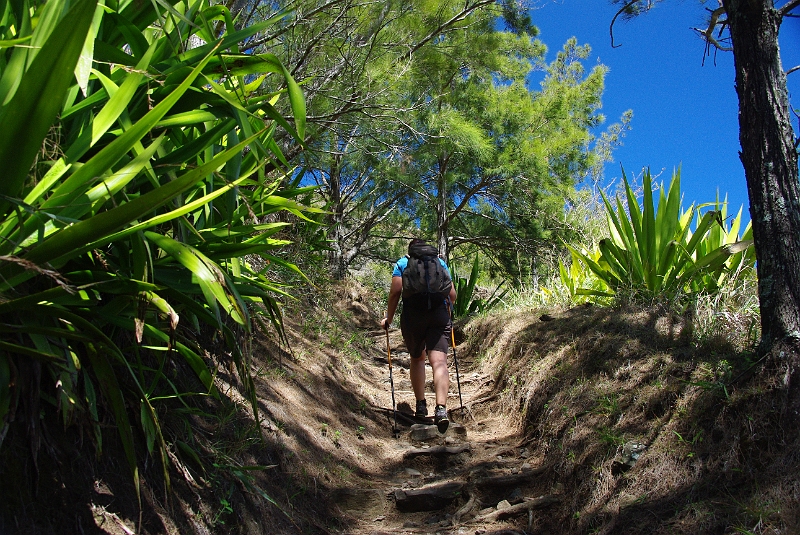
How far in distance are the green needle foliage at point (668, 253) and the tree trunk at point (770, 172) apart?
1522mm

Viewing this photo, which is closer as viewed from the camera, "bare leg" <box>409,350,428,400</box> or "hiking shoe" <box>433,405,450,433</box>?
"hiking shoe" <box>433,405,450,433</box>

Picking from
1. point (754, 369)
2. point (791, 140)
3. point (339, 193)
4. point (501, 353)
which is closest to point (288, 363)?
point (501, 353)

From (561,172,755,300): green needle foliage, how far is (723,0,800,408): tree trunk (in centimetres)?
152

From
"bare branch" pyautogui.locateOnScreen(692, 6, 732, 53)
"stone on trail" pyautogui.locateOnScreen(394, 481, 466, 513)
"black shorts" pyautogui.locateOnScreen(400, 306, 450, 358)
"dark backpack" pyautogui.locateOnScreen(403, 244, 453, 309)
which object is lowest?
"stone on trail" pyautogui.locateOnScreen(394, 481, 466, 513)

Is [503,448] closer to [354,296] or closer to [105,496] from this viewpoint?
[105,496]

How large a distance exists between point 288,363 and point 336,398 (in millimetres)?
541

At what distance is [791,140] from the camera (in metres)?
3.35

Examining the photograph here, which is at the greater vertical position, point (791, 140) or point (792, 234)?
point (791, 140)

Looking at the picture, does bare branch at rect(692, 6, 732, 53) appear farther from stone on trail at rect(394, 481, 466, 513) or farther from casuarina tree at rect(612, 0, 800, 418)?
stone on trail at rect(394, 481, 466, 513)

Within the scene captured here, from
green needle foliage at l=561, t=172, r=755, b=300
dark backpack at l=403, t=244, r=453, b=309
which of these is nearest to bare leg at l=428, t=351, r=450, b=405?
dark backpack at l=403, t=244, r=453, b=309

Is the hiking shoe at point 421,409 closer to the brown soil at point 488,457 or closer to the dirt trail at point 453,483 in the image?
the dirt trail at point 453,483

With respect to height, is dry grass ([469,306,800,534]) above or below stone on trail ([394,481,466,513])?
above

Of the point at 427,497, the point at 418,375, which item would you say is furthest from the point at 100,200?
the point at 418,375

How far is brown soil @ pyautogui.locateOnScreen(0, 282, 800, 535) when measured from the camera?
2396 millimetres
